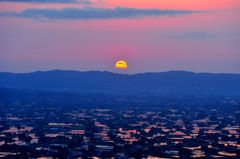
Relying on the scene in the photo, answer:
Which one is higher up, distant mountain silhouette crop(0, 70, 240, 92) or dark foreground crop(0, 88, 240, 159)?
distant mountain silhouette crop(0, 70, 240, 92)

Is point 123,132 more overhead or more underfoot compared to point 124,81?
more underfoot

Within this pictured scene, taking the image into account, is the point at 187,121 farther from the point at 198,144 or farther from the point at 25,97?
the point at 25,97

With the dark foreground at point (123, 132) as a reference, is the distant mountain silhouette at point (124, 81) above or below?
above

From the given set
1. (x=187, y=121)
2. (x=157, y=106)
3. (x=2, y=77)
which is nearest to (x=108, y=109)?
(x=157, y=106)

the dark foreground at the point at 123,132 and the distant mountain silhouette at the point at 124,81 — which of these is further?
the distant mountain silhouette at the point at 124,81

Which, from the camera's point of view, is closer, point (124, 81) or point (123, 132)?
point (123, 132)
